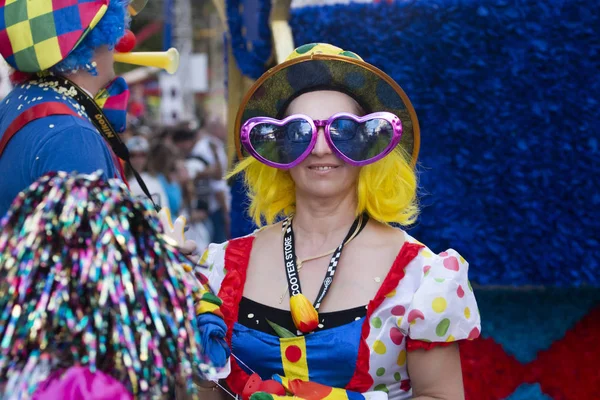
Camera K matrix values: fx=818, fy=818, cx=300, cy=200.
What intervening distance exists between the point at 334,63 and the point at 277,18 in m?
1.55

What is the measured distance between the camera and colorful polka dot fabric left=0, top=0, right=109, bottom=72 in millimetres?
2305

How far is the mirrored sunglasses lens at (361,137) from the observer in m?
2.09

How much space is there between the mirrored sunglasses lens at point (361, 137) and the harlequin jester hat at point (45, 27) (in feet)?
2.63

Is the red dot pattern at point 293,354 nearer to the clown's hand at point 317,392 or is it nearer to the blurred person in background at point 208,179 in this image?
the clown's hand at point 317,392

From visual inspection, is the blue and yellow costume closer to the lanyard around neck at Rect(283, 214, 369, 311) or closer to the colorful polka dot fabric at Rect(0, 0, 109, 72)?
the colorful polka dot fabric at Rect(0, 0, 109, 72)

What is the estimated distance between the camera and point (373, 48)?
3.44 meters

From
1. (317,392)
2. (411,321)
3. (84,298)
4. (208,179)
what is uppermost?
(84,298)

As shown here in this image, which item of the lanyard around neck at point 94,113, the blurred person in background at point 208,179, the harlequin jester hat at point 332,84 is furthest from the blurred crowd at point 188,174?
the harlequin jester hat at point 332,84

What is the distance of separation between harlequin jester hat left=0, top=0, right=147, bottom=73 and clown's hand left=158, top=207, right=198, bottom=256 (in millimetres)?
766

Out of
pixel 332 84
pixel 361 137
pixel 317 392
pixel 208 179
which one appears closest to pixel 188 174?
pixel 208 179

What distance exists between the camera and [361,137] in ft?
6.90

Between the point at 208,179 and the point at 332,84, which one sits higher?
the point at 332,84

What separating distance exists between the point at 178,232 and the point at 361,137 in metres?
0.59

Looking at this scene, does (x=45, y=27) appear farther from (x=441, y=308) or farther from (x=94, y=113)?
(x=441, y=308)
